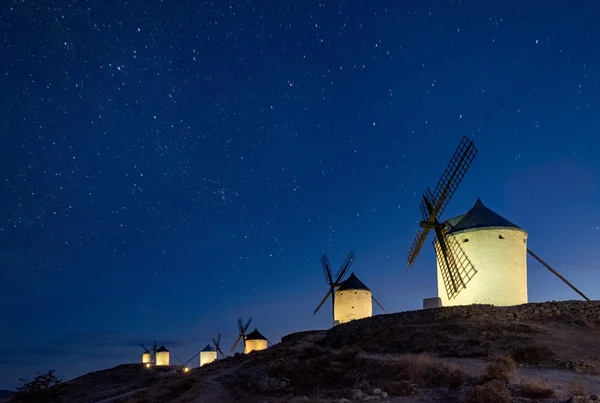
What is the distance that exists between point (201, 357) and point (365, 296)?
30.7m

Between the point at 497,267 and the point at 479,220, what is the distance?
8.80 feet

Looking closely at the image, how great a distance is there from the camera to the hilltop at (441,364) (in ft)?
33.8

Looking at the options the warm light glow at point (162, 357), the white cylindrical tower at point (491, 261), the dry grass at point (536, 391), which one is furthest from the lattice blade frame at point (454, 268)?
the warm light glow at point (162, 357)

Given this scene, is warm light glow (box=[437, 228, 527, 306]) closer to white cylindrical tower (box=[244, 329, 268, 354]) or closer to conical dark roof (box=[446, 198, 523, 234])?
conical dark roof (box=[446, 198, 523, 234])

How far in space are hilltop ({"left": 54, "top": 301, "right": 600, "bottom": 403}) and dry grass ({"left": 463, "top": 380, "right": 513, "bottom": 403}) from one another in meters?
0.02

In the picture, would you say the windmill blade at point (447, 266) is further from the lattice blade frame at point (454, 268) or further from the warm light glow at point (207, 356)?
the warm light glow at point (207, 356)

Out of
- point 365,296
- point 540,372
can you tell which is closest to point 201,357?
point 365,296

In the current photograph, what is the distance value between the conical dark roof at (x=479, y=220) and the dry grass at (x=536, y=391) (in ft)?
49.3

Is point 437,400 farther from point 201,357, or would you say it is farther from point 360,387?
point 201,357

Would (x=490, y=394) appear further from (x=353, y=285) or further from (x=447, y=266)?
(x=353, y=285)

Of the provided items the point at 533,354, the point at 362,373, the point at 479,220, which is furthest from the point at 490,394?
the point at 479,220

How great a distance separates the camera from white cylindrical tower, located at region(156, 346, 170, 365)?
60.7 m

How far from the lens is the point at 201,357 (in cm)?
5750

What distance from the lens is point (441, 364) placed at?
1225 centimetres
